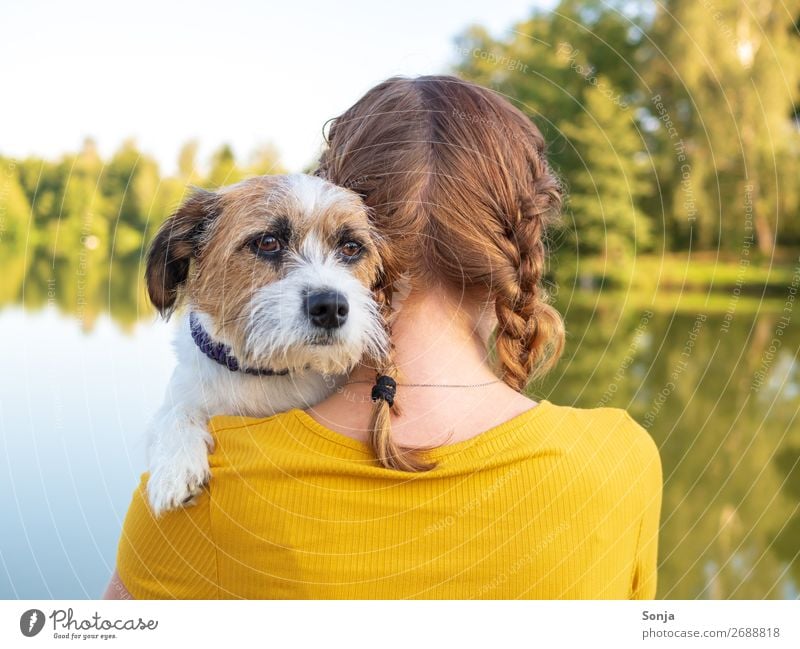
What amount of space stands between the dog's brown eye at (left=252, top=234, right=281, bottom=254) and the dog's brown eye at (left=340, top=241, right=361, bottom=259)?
245 mm

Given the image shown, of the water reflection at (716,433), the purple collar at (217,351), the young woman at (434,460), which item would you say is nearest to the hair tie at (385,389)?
the young woman at (434,460)

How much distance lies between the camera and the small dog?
9.66 ft

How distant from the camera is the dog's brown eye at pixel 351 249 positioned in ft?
10.5

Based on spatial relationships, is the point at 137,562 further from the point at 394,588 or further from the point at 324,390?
the point at 324,390

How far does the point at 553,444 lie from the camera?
2.44 m

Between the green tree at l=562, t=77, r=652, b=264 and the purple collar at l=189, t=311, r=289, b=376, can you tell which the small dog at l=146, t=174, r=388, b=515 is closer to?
the purple collar at l=189, t=311, r=289, b=376

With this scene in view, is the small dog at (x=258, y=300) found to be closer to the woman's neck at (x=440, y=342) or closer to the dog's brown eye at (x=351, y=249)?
the dog's brown eye at (x=351, y=249)

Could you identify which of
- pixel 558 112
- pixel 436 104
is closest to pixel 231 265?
pixel 436 104

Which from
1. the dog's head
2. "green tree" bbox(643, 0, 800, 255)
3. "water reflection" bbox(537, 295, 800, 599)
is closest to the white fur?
the dog's head

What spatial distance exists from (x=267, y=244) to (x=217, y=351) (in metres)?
0.47

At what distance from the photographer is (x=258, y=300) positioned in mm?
3096

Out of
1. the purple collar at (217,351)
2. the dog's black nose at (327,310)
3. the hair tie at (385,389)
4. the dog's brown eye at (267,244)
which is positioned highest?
the dog's brown eye at (267,244)

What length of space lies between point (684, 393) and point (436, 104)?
1560 centimetres

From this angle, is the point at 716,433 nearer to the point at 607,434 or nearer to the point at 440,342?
the point at 607,434
